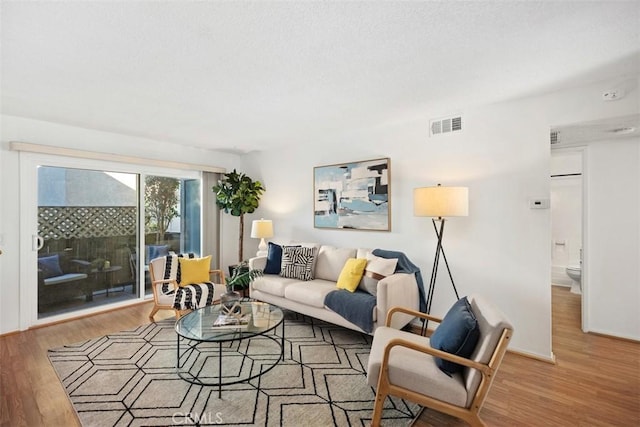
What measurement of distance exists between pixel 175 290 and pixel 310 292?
1.66 metres

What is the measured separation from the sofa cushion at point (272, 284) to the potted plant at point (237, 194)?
4.63 feet

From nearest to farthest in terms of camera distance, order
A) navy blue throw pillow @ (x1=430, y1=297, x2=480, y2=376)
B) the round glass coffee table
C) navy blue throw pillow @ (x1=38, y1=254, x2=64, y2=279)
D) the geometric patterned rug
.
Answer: navy blue throw pillow @ (x1=430, y1=297, x2=480, y2=376), the geometric patterned rug, the round glass coffee table, navy blue throw pillow @ (x1=38, y1=254, x2=64, y2=279)

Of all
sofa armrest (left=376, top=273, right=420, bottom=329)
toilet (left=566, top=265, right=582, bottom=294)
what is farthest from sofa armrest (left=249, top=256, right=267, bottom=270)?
toilet (left=566, top=265, right=582, bottom=294)

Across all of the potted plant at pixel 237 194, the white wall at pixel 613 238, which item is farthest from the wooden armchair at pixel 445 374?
the potted plant at pixel 237 194

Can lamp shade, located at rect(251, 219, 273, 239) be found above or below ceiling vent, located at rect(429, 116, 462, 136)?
below

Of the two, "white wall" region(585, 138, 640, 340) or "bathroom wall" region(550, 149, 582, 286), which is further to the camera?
"bathroom wall" region(550, 149, 582, 286)

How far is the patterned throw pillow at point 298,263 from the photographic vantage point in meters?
3.87

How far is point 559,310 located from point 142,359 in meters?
5.06

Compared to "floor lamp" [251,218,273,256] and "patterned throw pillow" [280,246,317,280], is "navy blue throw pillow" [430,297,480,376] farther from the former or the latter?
"floor lamp" [251,218,273,256]

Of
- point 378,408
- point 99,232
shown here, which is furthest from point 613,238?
point 99,232

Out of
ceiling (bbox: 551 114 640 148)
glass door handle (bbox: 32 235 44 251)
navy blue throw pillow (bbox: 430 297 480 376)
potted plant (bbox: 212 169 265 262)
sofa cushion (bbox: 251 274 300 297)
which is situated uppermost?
ceiling (bbox: 551 114 640 148)

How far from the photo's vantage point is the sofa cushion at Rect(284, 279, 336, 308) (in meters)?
3.27

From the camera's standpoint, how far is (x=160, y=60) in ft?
7.18

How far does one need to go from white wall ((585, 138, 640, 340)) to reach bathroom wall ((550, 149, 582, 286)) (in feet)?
6.51
